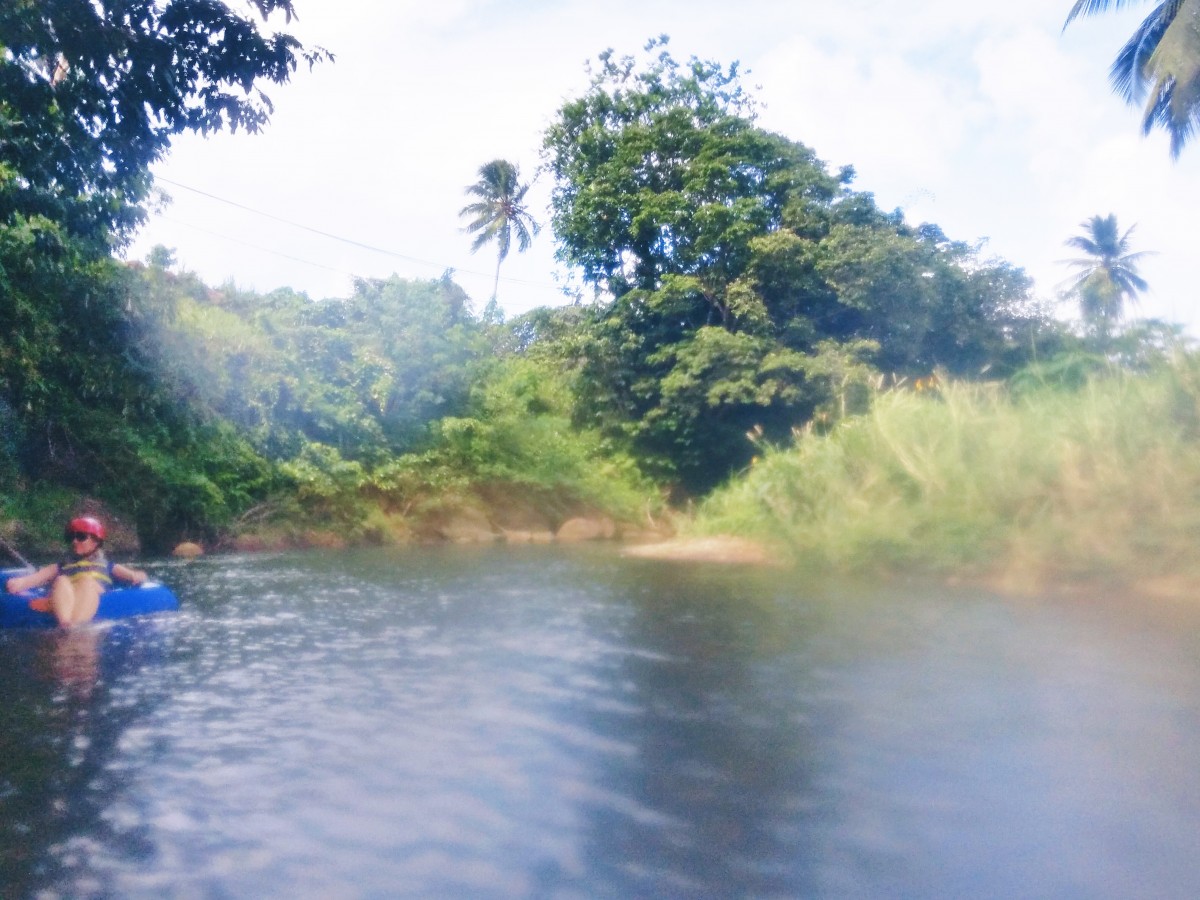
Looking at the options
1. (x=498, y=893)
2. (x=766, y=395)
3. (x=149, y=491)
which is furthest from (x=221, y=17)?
(x=766, y=395)

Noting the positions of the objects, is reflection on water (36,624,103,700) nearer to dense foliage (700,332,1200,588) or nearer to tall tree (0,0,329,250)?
tall tree (0,0,329,250)

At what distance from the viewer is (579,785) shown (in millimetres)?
5922

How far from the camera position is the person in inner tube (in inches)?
414

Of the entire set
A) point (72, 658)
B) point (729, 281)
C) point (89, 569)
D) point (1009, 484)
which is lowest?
point (72, 658)

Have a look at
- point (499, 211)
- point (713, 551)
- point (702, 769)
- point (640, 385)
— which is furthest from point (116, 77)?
point (499, 211)

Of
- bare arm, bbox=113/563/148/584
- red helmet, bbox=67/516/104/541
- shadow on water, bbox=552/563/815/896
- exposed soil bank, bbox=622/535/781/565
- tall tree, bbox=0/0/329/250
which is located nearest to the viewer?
shadow on water, bbox=552/563/815/896

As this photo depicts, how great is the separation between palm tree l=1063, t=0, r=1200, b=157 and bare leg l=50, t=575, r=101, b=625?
16.7 meters

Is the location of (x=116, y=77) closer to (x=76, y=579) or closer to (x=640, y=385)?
(x=76, y=579)

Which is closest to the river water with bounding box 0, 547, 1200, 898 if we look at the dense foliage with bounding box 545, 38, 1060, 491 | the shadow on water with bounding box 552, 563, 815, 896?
the shadow on water with bounding box 552, 563, 815, 896

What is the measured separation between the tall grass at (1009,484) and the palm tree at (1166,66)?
524cm

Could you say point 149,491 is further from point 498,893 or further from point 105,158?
point 498,893

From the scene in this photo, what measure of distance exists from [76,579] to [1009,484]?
11141 mm

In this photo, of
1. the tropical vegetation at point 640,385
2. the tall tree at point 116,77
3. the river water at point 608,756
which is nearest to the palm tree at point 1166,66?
the tropical vegetation at point 640,385

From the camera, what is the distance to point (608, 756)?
21.4 ft
